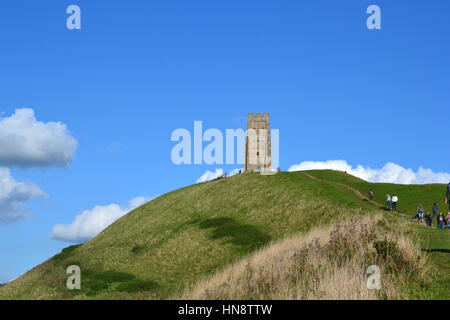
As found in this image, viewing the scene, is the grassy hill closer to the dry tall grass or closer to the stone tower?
the dry tall grass

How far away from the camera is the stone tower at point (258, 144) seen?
101 m

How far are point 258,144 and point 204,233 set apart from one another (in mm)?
60006

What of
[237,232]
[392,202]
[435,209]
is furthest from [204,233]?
[435,209]

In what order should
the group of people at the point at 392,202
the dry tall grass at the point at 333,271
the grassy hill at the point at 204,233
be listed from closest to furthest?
the dry tall grass at the point at 333,271
the grassy hill at the point at 204,233
the group of people at the point at 392,202

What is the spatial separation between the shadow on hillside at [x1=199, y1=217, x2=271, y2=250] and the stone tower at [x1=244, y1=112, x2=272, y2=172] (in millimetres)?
53775

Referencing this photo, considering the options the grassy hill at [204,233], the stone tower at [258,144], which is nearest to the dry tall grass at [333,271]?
the grassy hill at [204,233]

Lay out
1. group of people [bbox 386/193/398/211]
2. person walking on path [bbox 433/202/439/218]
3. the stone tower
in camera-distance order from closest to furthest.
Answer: person walking on path [bbox 433/202/439/218] < group of people [bbox 386/193/398/211] < the stone tower

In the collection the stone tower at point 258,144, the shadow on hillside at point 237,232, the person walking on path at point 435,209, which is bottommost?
the shadow on hillside at point 237,232

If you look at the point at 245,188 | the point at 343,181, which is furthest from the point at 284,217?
the point at 343,181

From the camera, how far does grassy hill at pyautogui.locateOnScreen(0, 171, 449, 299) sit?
35125 mm

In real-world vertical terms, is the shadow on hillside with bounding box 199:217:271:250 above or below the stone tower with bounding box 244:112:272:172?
below

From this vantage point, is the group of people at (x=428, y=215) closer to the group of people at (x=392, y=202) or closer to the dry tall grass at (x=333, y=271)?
the group of people at (x=392, y=202)

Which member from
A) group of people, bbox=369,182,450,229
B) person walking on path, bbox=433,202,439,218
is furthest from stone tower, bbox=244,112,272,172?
person walking on path, bbox=433,202,439,218
